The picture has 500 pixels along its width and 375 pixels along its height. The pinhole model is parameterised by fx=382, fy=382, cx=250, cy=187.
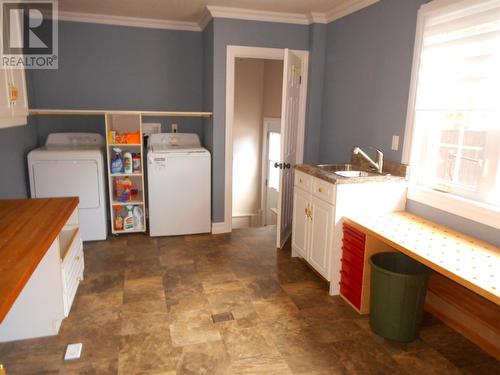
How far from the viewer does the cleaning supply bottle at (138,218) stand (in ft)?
13.9

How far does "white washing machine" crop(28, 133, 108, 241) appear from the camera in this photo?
3.80m

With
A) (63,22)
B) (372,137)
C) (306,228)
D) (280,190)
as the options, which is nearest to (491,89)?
(372,137)

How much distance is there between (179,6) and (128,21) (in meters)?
0.92

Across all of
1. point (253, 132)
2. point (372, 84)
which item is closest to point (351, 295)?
point (372, 84)

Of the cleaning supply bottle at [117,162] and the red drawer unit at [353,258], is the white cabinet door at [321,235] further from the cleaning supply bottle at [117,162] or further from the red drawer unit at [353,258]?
the cleaning supply bottle at [117,162]

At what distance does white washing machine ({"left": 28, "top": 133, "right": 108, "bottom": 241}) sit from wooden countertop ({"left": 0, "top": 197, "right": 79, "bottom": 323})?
1120 millimetres

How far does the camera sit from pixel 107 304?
111 inches

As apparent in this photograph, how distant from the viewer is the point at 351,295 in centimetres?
282

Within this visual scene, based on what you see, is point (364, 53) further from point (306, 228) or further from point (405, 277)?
point (405, 277)

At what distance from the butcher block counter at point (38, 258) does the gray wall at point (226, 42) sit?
1.82 metres

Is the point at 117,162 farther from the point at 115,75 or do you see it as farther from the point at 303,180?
the point at 303,180

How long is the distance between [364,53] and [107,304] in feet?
9.77

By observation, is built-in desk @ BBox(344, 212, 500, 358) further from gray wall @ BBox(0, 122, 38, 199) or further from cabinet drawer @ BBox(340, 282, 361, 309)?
gray wall @ BBox(0, 122, 38, 199)

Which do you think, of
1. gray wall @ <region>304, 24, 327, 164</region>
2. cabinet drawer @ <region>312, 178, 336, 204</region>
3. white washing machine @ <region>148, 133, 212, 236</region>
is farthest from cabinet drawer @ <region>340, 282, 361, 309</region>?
white washing machine @ <region>148, 133, 212, 236</region>
